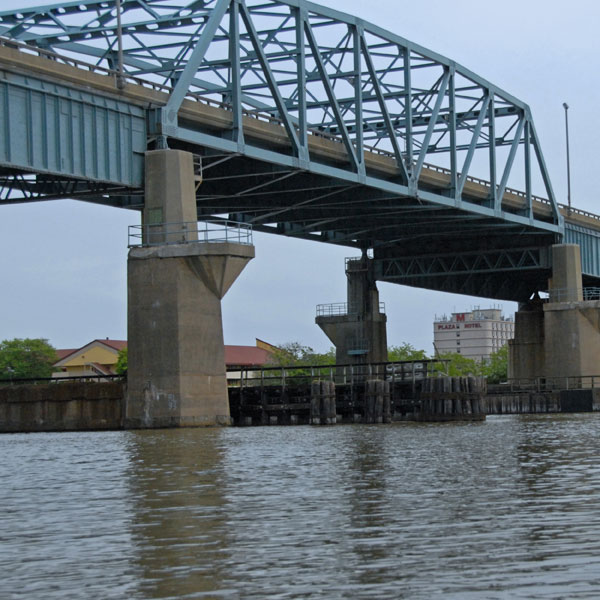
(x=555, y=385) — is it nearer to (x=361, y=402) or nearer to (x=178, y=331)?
(x=361, y=402)

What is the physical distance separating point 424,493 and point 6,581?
26.2 ft

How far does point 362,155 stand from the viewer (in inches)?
2618

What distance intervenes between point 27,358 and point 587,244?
10765cm

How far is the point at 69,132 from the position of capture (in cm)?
4859

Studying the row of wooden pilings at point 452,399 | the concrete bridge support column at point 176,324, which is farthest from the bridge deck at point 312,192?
the row of wooden pilings at point 452,399

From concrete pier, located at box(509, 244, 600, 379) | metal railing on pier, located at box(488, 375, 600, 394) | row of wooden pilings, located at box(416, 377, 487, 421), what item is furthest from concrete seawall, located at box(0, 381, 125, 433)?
concrete pier, located at box(509, 244, 600, 379)

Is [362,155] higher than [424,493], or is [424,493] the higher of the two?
[362,155]

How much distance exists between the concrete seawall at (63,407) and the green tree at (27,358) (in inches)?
4925

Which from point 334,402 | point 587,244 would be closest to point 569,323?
point 587,244

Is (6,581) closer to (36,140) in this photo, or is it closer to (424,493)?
(424,493)

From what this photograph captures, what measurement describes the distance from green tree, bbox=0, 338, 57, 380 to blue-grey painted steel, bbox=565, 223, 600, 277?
325ft

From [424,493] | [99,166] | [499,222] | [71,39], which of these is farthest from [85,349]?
[424,493]

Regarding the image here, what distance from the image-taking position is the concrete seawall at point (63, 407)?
166 feet

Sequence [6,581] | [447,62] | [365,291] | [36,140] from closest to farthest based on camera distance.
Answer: [6,581] < [36,140] < [447,62] < [365,291]
